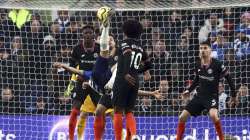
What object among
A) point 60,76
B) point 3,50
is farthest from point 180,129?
point 3,50

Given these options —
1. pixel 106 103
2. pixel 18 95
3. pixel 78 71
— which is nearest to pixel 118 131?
pixel 106 103

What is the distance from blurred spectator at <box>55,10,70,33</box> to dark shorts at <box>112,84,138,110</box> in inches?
193

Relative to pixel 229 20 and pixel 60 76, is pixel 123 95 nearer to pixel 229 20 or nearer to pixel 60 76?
pixel 60 76

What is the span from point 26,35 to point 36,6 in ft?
6.41

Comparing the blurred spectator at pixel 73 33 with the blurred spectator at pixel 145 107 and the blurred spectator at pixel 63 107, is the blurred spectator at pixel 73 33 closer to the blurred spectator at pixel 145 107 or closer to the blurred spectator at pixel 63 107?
the blurred spectator at pixel 63 107

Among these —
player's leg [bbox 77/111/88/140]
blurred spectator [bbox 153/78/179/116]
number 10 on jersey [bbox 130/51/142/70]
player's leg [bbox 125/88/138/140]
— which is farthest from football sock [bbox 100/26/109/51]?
blurred spectator [bbox 153/78/179/116]

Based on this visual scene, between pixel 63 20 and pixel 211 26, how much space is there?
9.99ft

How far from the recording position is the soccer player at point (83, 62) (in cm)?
1352

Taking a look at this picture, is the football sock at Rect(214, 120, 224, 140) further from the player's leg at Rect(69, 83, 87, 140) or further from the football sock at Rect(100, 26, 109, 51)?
the football sock at Rect(100, 26, 109, 51)

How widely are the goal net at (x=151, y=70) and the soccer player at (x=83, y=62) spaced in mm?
1151

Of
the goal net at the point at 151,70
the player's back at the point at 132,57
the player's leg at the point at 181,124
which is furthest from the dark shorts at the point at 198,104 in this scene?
the player's back at the point at 132,57

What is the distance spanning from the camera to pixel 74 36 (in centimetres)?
1623

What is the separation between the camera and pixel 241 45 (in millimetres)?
15633

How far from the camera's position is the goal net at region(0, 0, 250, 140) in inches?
585
